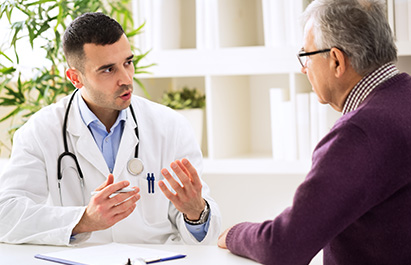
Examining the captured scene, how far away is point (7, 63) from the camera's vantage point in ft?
12.0

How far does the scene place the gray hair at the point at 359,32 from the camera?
1513 mm

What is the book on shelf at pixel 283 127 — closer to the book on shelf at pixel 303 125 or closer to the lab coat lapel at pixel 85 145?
the book on shelf at pixel 303 125

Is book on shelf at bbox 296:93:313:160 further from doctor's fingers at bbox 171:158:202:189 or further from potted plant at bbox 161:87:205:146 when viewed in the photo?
doctor's fingers at bbox 171:158:202:189

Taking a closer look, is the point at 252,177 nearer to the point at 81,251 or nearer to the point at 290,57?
the point at 290,57

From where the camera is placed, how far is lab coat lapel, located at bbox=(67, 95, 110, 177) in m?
2.24

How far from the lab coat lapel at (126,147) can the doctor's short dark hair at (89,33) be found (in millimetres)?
275

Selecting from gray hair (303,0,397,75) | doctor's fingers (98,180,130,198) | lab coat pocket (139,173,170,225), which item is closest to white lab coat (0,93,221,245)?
lab coat pocket (139,173,170,225)

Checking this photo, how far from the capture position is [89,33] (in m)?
2.27

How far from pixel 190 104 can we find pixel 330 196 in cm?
196

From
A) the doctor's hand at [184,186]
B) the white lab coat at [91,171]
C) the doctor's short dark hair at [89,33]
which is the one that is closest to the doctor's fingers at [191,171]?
the doctor's hand at [184,186]

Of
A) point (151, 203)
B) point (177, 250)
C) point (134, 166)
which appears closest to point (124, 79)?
point (134, 166)

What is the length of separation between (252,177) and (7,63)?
154cm

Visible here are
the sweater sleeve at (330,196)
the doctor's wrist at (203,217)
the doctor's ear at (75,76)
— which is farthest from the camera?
the doctor's ear at (75,76)

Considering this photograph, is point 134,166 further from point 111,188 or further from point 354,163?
point 354,163
